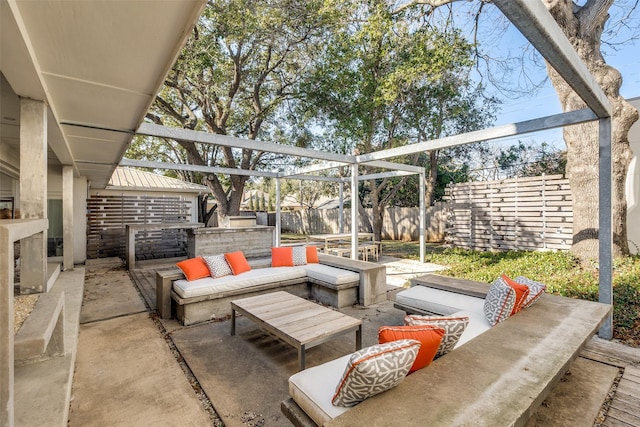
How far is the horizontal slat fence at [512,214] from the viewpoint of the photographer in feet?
26.3

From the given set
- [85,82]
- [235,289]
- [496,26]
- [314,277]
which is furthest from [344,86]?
[85,82]

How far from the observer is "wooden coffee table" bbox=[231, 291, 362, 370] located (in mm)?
2892

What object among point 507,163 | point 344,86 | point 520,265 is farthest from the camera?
point 507,163

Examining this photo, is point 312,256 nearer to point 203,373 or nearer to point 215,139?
point 215,139

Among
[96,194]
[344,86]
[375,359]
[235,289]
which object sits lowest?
[235,289]

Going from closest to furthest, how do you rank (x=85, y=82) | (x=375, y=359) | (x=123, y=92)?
1. (x=375, y=359)
2. (x=85, y=82)
3. (x=123, y=92)

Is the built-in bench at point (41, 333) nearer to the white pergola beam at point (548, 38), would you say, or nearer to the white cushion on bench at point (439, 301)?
the white pergola beam at point (548, 38)

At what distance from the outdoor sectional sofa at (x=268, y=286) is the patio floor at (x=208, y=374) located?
267 millimetres

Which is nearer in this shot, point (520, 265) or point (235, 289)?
point (235, 289)

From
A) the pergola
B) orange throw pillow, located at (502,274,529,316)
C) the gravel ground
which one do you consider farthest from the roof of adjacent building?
orange throw pillow, located at (502,274,529,316)

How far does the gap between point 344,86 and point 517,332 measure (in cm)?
802

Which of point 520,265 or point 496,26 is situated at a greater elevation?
point 496,26

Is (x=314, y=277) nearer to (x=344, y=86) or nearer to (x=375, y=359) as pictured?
(x=375, y=359)

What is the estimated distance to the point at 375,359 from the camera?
1526 mm
